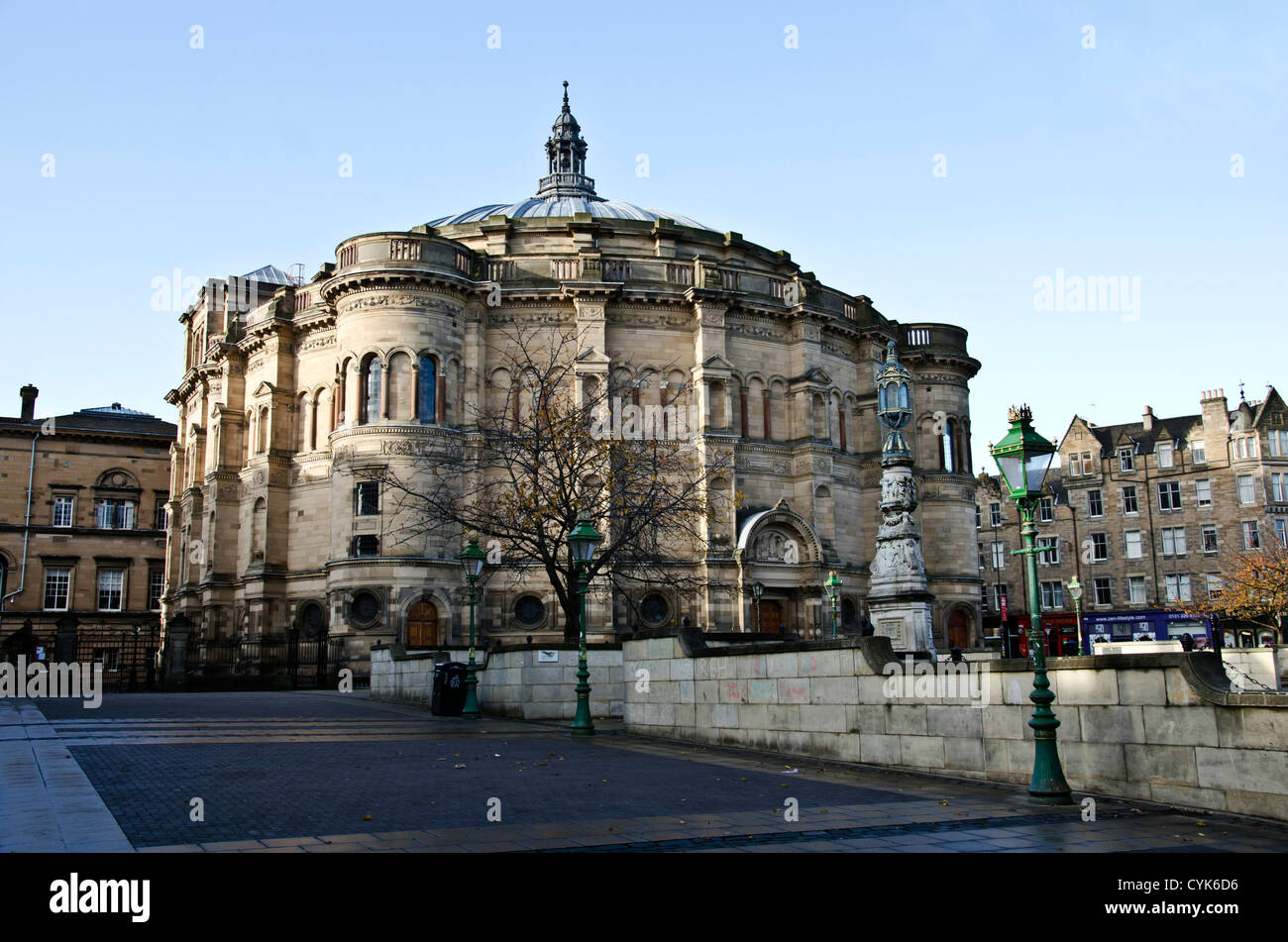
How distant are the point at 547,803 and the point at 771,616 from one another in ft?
115

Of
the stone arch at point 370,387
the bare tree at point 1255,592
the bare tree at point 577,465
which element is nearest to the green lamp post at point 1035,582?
the bare tree at point 577,465

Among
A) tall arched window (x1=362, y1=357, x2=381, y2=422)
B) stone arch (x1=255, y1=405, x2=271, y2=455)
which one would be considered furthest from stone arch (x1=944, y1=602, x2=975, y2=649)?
stone arch (x1=255, y1=405, x2=271, y2=455)

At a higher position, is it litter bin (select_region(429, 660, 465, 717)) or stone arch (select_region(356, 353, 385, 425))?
stone arch (select_region(356, 353, 385, 425))

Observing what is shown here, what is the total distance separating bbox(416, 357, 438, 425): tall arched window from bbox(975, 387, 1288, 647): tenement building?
38.2 metres

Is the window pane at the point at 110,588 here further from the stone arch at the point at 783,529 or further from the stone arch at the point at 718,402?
the stone arch at the point at 783,529

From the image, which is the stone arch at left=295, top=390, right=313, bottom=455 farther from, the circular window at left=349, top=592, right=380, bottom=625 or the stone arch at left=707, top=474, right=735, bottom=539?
the stone arch at left=707, top=474, right=735, bottom=539

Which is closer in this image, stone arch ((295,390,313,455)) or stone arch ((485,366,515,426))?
stone arch ((485,366,515,426))

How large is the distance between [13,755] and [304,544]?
111ft

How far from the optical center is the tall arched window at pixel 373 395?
42250 millimetres

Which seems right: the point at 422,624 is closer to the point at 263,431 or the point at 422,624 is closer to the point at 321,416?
the point at 321,416

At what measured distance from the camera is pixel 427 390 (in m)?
42.7

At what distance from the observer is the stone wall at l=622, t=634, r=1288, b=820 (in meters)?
10.6
